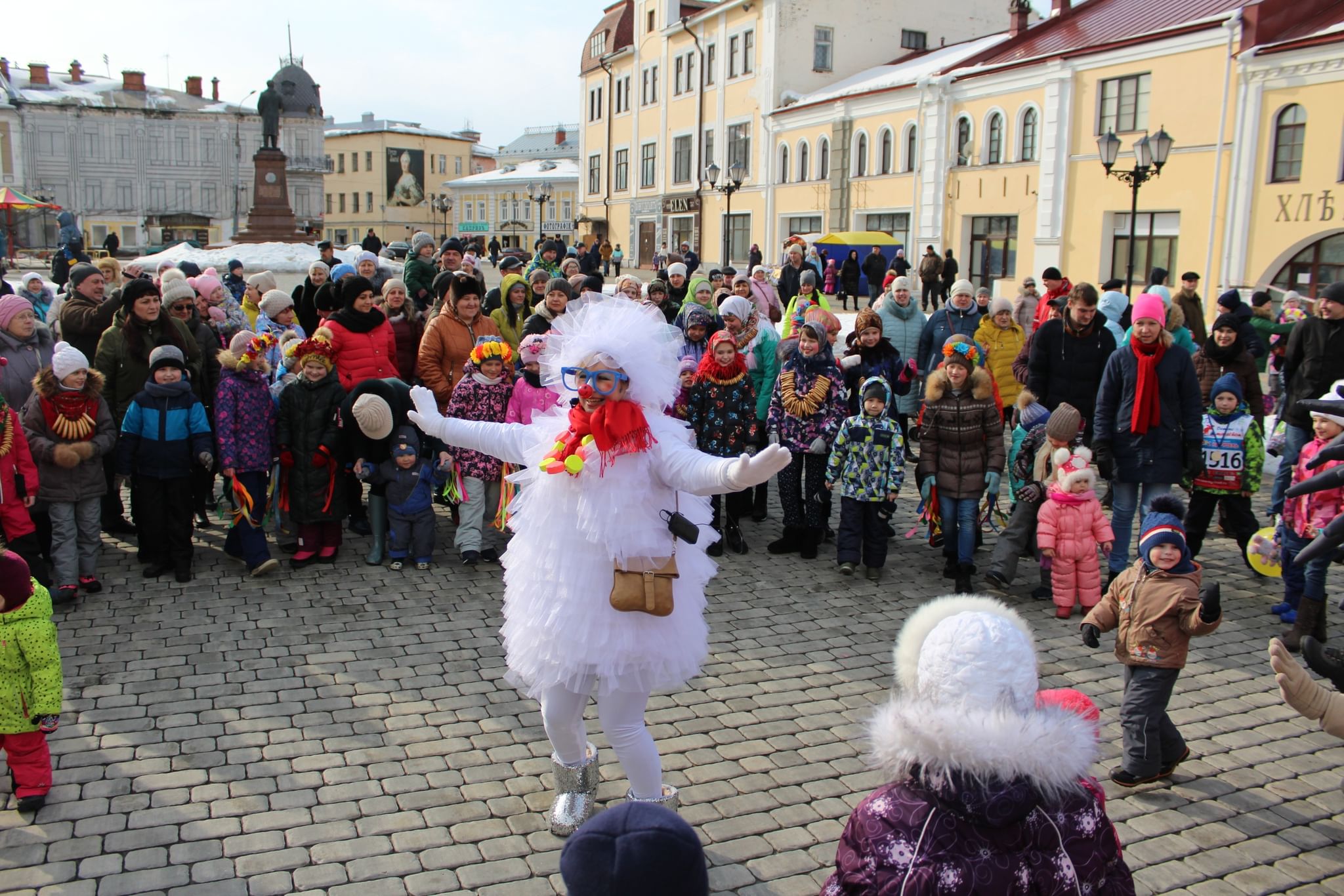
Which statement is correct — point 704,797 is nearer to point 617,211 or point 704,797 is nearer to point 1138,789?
point 1138,789

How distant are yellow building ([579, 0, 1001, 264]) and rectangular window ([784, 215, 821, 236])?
1.14 m

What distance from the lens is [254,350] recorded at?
7.43 meters

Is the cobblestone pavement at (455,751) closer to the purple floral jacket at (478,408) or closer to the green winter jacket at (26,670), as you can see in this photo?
the green winter jacket at (26,670)

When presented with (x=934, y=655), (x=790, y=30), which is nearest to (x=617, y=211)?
(x=790, y=30)

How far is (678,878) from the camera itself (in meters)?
1.60

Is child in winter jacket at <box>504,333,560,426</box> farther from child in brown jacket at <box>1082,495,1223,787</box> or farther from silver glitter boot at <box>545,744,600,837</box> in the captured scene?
child in brown jacket at <box>1082,495,1223,787</box>

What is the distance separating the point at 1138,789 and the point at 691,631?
7.55 feet

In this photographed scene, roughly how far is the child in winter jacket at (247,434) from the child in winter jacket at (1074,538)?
5485 millimetres

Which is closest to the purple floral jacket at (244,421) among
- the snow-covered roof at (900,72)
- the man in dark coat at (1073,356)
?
the man in dark coat at (1073,356)

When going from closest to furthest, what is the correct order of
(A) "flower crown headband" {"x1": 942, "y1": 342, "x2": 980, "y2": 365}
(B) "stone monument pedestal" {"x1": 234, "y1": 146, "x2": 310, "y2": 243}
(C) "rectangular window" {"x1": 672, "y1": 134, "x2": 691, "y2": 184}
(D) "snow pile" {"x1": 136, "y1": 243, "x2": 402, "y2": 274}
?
1. (A) "flower crown headband" {"x1": 942, "y1": 342, "x2": 980, "y2": 365}
2. (D) "snow pile" {"x1": 136, "y1": 243, "x2": 402, "y2": 274}
3. (B) "stone monument pedestal" {"x1": 234, "y1": 146, "x2": 310, "y2": 243}
4. (C) "rectangular window" {"x1": 672, "y1": 134, "x2": 691, "y2": 184}

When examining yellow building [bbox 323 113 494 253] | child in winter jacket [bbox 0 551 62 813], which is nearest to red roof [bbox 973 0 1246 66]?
child in winter jacket [bbox 0 551 62 813]

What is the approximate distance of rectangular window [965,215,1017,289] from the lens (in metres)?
29.4

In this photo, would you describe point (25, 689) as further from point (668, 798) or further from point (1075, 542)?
point (1075, 542)

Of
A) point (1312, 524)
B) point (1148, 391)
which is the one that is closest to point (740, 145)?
point (1148, 391)
